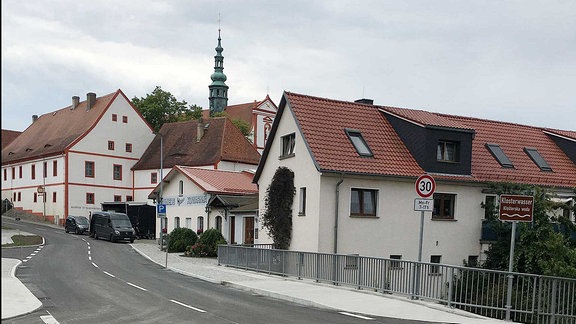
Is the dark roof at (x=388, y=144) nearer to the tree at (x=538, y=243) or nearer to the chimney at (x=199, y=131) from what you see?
the tree at (x=538, y=243)

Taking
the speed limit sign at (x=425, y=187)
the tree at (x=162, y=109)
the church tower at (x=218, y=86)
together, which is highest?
the church tower at (x=218, y=86)

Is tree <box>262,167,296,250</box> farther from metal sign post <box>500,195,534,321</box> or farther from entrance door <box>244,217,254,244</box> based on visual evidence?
metal sign post <box>500,195,534,321</box>

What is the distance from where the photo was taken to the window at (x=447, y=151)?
1164 inches

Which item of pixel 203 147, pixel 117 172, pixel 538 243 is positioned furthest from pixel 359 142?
pixel 117 172

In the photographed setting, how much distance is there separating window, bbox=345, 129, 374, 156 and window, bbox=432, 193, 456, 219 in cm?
404

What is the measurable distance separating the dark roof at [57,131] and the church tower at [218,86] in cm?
3603

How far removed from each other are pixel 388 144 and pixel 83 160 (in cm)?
4225

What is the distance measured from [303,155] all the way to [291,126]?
7.41ft

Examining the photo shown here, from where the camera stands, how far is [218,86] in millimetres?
108500

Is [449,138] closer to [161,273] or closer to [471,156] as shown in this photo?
[471,156]

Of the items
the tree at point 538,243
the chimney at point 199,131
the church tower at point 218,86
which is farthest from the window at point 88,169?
the church tower at point 218,86

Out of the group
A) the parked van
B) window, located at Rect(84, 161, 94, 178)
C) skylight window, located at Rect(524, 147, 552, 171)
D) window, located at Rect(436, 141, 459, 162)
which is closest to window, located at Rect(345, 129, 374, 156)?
window, located at Rect(436, 141, 459, 162)

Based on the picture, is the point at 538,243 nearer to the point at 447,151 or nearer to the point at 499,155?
the point at 447,151

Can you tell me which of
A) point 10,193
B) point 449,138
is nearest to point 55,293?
point 449,138
